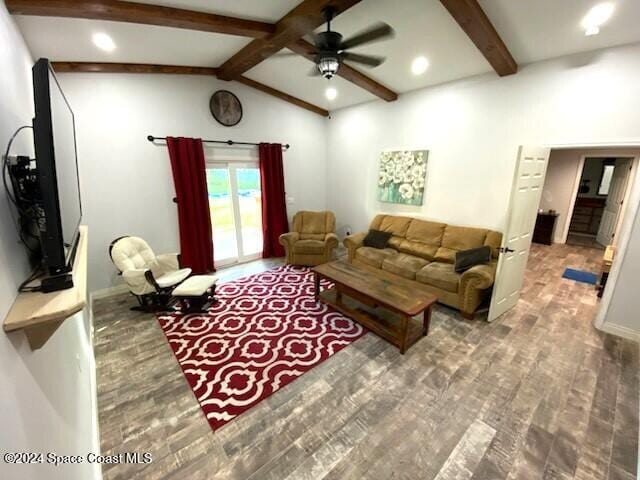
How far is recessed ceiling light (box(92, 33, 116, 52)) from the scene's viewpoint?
2.62 m

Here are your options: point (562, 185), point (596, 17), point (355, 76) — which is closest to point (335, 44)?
point (355, 76)

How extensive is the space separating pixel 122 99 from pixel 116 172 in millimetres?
926

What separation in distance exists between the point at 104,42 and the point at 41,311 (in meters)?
3.21

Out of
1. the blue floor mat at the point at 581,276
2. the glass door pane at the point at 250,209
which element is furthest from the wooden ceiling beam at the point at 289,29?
the blue floor mat at the point at 581,276

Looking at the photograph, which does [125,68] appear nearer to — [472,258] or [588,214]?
[472,258]

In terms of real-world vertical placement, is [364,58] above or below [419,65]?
below

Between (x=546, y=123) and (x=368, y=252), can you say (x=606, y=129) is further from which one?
(x=368, y=252)

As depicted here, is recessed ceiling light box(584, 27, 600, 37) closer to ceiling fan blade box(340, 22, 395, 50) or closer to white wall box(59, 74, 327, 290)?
ceiling fan blade box(340, 22, 395, 50)

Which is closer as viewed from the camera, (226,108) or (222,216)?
(226,108)

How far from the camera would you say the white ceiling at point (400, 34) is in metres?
2.34

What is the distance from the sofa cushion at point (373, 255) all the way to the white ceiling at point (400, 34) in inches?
100

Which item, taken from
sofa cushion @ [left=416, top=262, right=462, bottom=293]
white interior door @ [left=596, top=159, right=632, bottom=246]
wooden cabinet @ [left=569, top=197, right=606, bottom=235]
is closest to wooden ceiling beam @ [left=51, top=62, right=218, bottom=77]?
sofa cushion @ [left=416, top=262, right=462, bottom=293]

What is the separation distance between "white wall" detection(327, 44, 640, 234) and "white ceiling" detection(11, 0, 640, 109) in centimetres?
25

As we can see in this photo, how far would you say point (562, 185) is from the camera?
6082 mm
